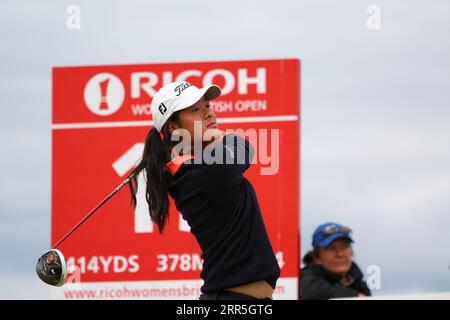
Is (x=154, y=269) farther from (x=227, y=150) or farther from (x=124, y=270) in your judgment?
(x=227, y=150)

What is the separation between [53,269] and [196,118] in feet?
4.11

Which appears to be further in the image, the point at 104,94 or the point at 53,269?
the point at 104,94

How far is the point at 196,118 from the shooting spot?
727 centimetres

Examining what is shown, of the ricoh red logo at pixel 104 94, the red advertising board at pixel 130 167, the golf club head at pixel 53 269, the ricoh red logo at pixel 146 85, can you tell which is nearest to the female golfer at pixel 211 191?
the golf club head at pixel 53 269

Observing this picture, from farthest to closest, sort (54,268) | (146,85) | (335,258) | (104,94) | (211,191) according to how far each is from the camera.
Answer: (104,94) < (146,85) < (335,258) < (54,268) < (211,191)

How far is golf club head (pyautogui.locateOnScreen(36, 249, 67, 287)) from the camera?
7656mm

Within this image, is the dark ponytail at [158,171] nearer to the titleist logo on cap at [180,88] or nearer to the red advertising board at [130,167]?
the titleist logo on cap at [180,88]

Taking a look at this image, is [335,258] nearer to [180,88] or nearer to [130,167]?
[130,167]

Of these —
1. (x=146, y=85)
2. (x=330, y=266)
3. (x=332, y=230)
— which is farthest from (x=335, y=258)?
(x=146, y=85)

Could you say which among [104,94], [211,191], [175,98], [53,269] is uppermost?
[104,94]

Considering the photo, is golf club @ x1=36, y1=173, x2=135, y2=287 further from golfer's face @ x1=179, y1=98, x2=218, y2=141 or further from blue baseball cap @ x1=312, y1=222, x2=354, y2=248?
blue baseball cap @ x1=312, y1=222, x2=354, y2=248

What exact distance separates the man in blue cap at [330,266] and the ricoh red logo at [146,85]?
251cm

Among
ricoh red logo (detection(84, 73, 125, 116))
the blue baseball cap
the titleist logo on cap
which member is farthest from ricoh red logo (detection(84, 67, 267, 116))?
the titleist logo on cap
